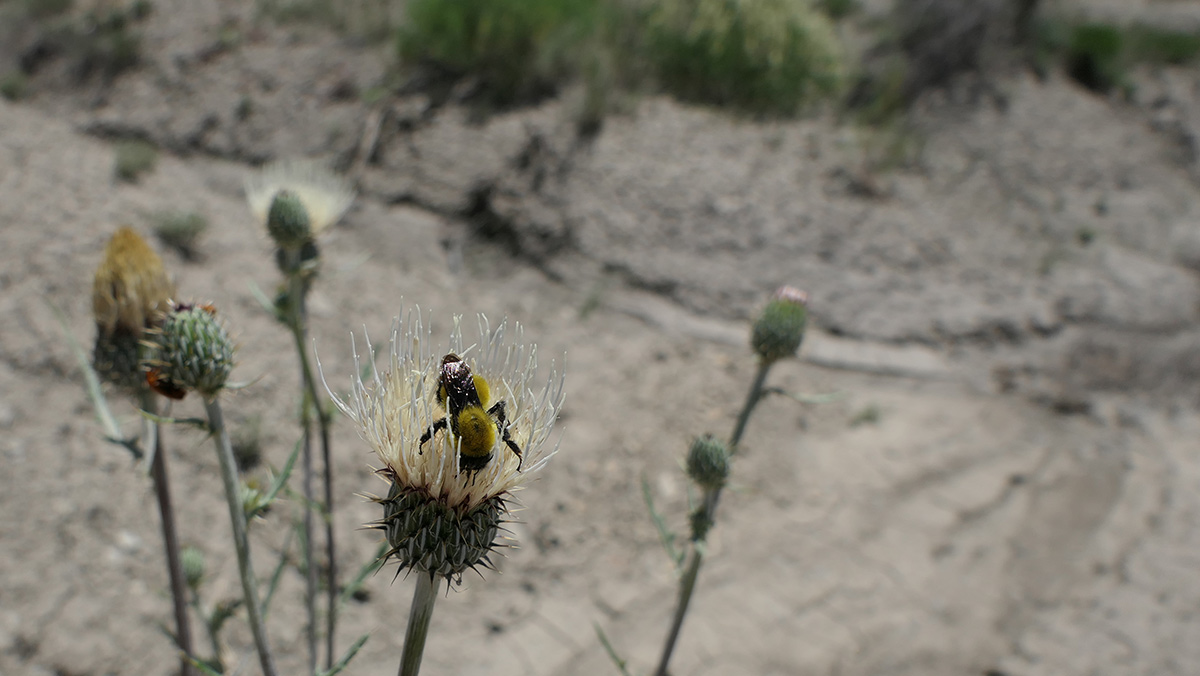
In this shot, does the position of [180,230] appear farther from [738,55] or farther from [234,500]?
[738,55]

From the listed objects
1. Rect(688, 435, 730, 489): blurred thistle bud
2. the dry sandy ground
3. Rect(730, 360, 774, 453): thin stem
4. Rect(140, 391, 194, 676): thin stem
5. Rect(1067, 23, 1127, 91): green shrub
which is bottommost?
the dry sandy ground

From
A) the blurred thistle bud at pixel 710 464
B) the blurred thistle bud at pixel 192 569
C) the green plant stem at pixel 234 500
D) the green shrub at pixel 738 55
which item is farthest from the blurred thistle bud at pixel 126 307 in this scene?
the green shrub at pixel 738 55

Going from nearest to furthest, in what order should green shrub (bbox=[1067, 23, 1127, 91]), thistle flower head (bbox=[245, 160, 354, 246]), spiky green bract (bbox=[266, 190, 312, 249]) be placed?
spiky green bract (bbox=[266, 190, 312, 249]) → thistle flower head (bbox=[245, 160, 354, 246]) → green shrub (bbox=[1067, 23, 1127, 91])

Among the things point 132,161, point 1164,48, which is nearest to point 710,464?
point 132,161

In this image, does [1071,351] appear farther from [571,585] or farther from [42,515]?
[42,515]

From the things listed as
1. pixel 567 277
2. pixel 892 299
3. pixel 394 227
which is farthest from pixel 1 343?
pixel 892 299

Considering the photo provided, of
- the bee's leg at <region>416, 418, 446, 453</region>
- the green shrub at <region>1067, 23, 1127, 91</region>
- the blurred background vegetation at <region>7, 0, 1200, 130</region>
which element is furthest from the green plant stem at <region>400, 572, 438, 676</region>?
the green shrub at <region>1067, 23, 1127, 91</region>

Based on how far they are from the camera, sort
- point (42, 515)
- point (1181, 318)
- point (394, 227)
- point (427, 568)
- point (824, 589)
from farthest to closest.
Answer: point (1181, 318) → point (394, 227) → point (824, 589) → point (42, 515) → point (427, 568)

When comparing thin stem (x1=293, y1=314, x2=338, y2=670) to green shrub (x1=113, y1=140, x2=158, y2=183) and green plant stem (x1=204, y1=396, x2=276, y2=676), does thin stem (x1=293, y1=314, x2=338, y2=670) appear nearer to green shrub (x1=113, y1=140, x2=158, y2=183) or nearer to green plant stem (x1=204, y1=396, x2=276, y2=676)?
green plant stem (x1=204, y1=396, x2=276, y2=676)
